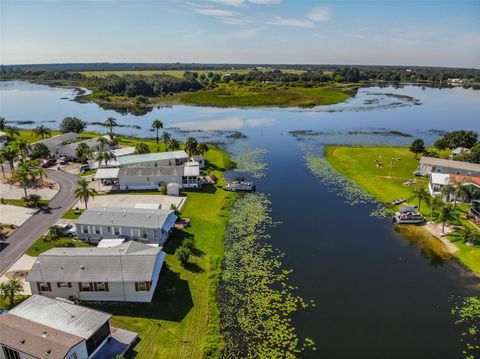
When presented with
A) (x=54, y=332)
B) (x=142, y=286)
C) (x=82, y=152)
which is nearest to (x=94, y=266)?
(x=142, y=286)

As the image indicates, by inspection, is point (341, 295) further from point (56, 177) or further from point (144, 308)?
point (56, 177)

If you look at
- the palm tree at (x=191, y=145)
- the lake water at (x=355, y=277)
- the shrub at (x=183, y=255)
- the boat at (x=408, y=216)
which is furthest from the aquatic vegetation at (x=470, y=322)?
the palm tree at (x=191, y=145)

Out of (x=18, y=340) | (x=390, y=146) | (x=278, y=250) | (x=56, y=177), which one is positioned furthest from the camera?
(x=390, y=146)

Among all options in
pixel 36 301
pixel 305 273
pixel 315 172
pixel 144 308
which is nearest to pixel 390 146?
pixel 315 172

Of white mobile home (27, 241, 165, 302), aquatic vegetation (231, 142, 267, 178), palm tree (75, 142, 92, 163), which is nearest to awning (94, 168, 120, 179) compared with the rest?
palm tree (75, 142, 92, 163)

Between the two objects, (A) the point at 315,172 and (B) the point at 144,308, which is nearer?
(B) the point at 144,308

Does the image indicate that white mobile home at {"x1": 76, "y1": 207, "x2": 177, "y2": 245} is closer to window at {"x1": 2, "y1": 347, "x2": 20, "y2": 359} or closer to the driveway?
the driveway

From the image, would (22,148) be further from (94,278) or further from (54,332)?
(54,332)
